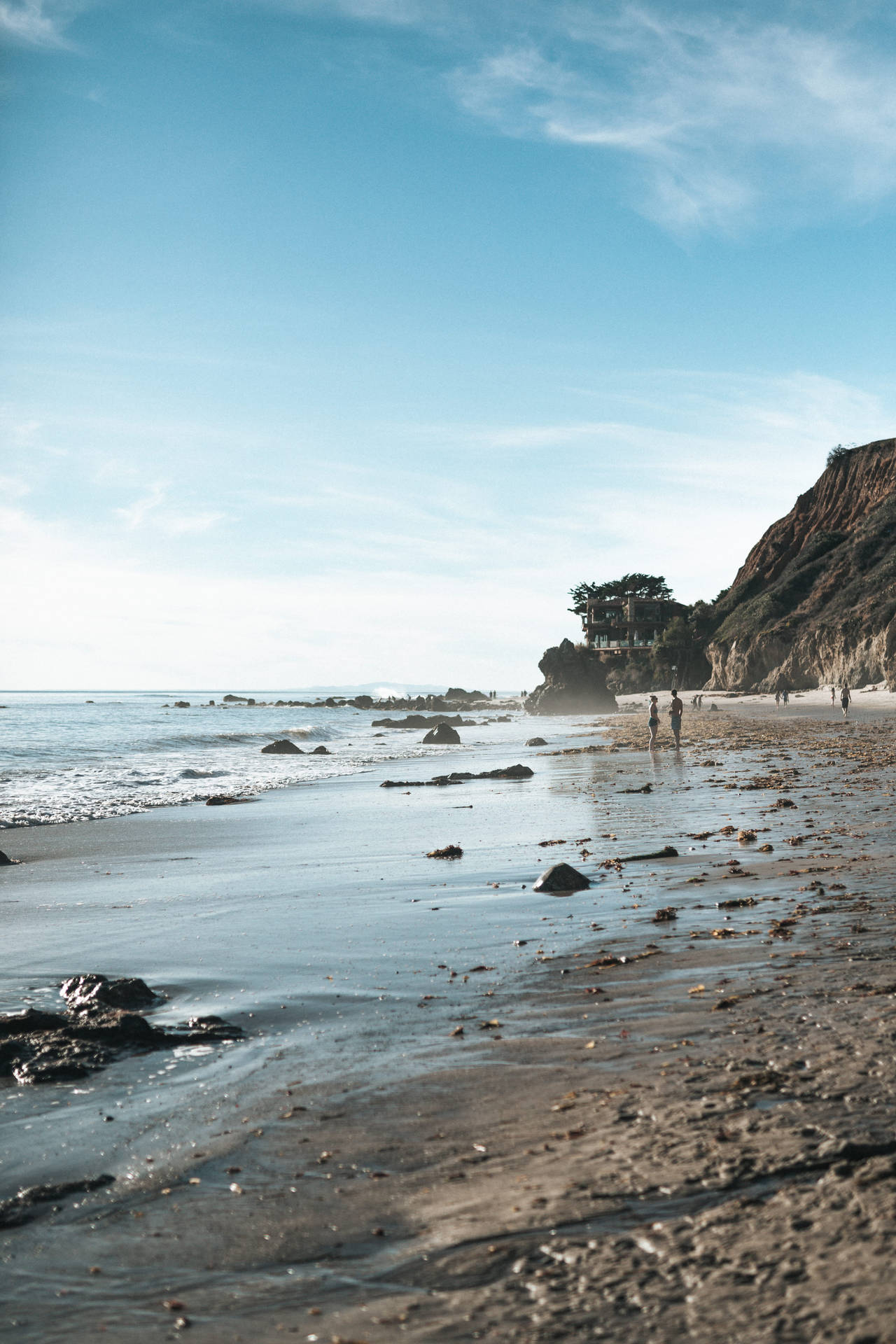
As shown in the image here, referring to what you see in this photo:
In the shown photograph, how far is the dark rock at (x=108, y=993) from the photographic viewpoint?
18.5 feet

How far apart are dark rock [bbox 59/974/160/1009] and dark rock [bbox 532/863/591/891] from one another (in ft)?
13.0

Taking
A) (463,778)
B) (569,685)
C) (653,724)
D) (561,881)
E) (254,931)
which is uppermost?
(569,685)

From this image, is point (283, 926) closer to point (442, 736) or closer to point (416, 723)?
point (442, 736)

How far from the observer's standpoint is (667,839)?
11.1 m

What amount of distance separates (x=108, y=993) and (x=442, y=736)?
123 feet

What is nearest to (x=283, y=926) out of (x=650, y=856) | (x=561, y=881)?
(x=561, y=881)

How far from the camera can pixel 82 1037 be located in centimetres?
500

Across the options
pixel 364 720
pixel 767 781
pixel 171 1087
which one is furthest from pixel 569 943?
pixel 364 720

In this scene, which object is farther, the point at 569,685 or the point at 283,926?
the point at 569,685

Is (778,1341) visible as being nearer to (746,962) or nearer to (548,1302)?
(548,1302)

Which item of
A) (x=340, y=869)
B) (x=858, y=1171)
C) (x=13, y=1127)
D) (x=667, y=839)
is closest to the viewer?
(x=858, y=1171)

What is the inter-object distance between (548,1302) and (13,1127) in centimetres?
265

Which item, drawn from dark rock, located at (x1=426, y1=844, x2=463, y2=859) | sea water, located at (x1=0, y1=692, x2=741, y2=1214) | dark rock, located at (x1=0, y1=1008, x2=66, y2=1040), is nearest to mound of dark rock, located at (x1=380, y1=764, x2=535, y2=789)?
sea water, located at (x1=0, y1=692, x2=741, y2=1214)

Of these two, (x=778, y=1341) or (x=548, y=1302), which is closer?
(x=778, y=1341)
